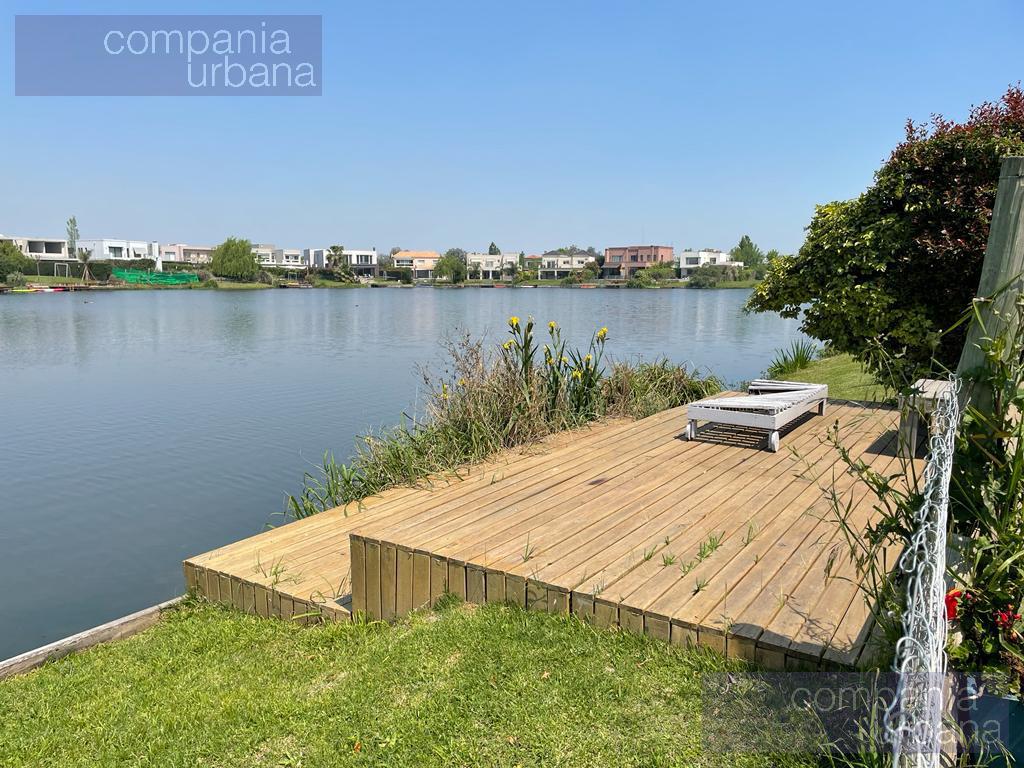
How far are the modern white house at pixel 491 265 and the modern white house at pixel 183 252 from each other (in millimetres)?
46514

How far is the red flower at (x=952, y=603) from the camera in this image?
1836mm

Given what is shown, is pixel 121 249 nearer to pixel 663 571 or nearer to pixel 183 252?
pixel 183 252

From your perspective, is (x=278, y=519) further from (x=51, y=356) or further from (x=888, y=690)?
(x=51, y=356)

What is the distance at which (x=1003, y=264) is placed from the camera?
206 cm

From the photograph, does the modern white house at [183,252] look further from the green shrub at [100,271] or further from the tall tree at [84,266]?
the green shrub at [100,271]

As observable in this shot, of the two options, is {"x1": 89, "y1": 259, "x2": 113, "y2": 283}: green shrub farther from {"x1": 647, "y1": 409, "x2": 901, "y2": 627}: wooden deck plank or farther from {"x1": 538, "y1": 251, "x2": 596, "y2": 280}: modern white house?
{"x1": 647, "y1": 409, "x2": 901, "y2": 627}: wooden deck plank

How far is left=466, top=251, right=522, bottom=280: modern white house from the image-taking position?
400 feet

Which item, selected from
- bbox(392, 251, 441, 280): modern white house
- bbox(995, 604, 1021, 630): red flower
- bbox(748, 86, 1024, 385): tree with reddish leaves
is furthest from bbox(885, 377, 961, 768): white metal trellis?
bbox(392, 251, 441, 280): modern white house

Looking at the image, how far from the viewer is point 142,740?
2842 millimetres

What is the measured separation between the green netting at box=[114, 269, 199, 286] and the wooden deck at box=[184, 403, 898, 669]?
86.8 metres

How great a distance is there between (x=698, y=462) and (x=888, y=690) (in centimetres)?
328

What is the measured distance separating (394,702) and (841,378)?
33.9 feet

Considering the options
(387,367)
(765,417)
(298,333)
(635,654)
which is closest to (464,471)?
(765,417)

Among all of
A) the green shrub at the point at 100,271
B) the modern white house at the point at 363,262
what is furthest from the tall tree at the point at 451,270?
the green shrub at the point at 100,271
